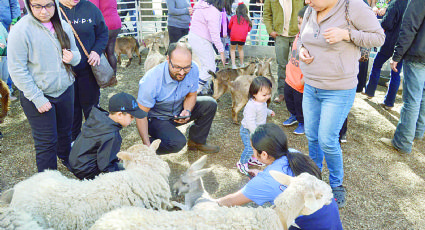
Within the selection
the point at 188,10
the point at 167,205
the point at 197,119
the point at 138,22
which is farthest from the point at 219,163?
the point at 138,22

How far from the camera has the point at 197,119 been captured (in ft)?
14.0

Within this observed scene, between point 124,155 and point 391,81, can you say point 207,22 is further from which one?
point 124,155

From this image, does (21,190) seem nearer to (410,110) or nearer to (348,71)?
(348,71)

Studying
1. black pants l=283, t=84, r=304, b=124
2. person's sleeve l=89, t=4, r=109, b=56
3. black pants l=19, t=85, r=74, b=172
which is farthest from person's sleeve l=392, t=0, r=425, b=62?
black pants l=19, t=85, r=74, b=172

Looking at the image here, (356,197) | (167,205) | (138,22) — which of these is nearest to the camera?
(167,205)

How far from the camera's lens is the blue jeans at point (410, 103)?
158 inches

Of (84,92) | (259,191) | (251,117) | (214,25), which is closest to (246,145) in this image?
(251,117)

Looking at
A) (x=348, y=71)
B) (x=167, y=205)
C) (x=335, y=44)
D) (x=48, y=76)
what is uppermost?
(x=335, y=44)

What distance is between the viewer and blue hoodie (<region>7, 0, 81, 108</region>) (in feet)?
8.95

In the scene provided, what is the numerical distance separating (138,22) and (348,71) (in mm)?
9065

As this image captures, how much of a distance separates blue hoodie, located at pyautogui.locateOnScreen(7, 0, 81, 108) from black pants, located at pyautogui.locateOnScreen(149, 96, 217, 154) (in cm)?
116

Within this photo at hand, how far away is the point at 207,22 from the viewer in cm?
552

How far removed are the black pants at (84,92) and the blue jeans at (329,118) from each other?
2.66 meters

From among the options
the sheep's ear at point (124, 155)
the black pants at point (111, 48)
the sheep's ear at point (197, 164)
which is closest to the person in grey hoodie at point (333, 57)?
the sheep's ear at point (197, 164)
